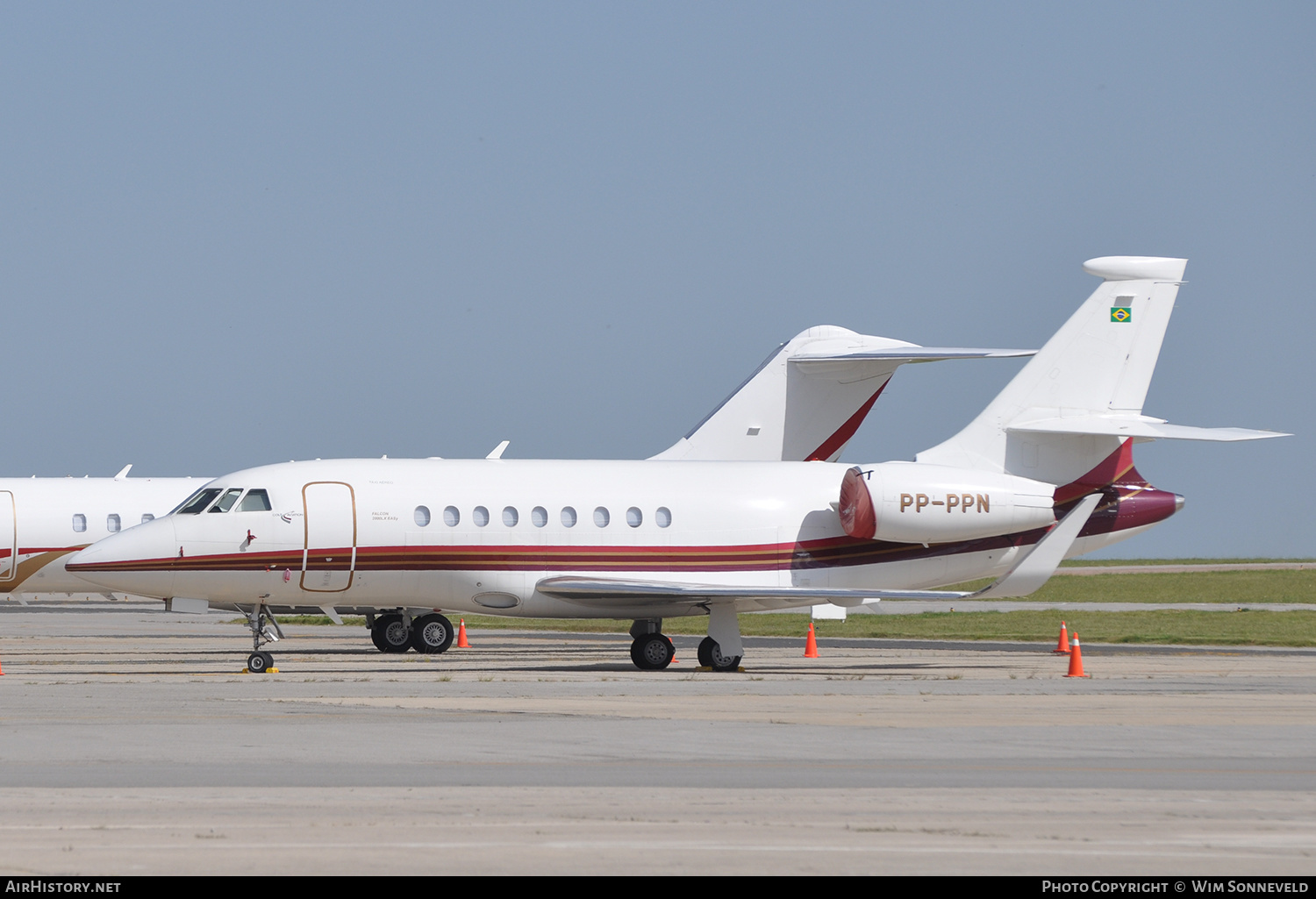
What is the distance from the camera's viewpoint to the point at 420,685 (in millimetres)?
24000

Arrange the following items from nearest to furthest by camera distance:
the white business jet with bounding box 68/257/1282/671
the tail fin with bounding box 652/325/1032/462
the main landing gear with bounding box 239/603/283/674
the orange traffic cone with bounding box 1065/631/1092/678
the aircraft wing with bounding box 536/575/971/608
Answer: the orange traffic cone with bounding box 1065/631/1092/678
the main landing gear with bounding box 239/603/283/674
the aircraft wing with bounding box 536/575/971/608
the white business jet with bounding box 68/257/1282/671
the tail fin with bounding box 652/325/1032/462

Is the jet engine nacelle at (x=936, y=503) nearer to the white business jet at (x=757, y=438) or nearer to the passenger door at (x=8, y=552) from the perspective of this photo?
the white business jet at (x=757, y=438)

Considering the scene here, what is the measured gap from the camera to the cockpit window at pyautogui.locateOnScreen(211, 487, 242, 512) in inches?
1098

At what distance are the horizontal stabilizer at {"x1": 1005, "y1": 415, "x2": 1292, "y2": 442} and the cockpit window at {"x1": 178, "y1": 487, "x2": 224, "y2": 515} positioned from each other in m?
13.9

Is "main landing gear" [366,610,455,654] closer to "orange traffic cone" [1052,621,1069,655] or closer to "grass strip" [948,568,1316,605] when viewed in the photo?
"orange traffic cone" [1052,621,1069,655]

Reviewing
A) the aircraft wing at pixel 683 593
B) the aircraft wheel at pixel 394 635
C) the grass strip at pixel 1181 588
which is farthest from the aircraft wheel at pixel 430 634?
the grass strip at pixel 1181 588

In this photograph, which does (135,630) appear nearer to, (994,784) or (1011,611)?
(1011,611)

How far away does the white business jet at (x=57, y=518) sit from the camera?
36875mm

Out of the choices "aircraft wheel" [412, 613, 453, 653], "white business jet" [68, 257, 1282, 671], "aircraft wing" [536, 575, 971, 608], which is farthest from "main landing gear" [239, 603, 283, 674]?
"aircraft wheel" [412, 613, 453, 653]

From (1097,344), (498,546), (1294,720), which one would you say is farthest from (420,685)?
(1097,344)

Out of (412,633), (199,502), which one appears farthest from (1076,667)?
(199,502)

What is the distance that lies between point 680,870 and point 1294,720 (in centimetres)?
1211

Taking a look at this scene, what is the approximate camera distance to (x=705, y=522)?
2927 cm

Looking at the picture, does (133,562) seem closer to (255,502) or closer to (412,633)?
(255,502)
